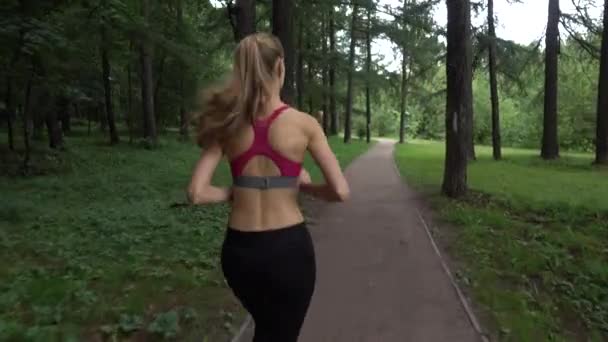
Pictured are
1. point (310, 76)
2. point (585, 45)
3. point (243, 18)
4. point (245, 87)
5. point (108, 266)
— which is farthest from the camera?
point (310, 76)

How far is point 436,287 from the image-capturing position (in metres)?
6.01

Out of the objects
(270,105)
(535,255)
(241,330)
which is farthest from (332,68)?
(270,105)

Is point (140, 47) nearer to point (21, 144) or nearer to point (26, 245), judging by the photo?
point (21, 144)

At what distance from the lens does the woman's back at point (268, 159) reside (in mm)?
2303

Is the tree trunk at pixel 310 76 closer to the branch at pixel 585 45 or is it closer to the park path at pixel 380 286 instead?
the branch at pixel 585 45

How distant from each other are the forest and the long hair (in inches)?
7.5

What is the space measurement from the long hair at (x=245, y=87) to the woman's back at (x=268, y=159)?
0.20 ft

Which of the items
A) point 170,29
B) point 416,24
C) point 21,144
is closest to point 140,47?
point 170,29

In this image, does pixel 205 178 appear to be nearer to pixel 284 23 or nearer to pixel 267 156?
pixel 267 156

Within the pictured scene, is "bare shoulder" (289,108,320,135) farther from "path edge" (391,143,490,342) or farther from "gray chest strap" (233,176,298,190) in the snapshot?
"path edge" (391,143,490,342)

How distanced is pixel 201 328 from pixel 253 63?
3.16 m

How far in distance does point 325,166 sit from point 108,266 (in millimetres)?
4583

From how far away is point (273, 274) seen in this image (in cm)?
240

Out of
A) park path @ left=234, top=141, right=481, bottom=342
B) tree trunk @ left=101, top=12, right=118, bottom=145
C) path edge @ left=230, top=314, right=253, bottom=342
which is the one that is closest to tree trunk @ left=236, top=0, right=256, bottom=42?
park path @ left=234, top=141, right=481, bottom=342
